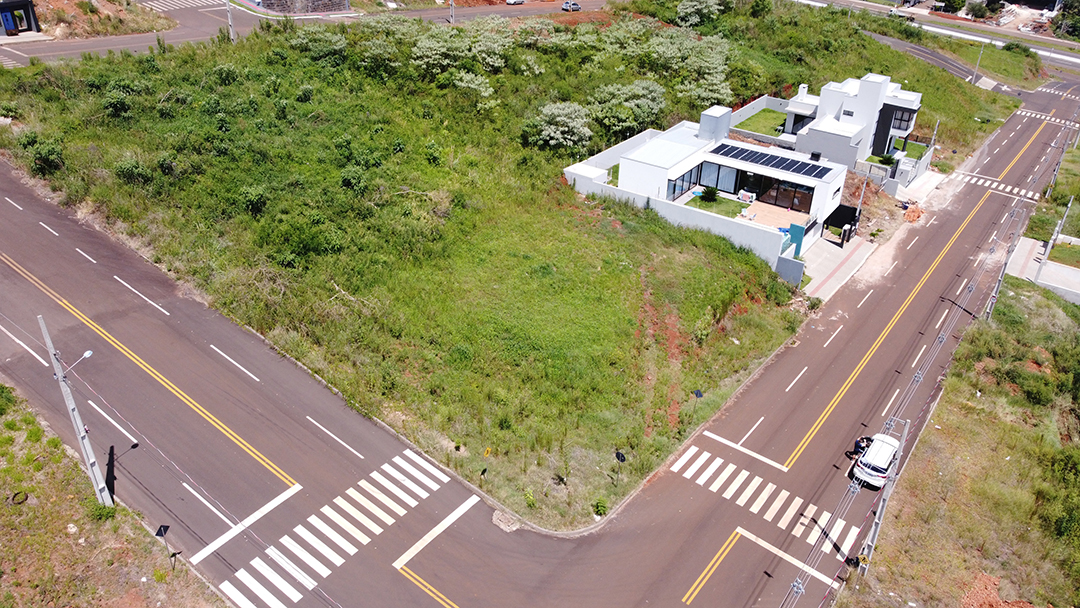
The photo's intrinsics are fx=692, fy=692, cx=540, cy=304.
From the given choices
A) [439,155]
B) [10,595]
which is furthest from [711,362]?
[10,595]

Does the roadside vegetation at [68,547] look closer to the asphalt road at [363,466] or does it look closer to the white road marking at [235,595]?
the white road marking at [235,595]

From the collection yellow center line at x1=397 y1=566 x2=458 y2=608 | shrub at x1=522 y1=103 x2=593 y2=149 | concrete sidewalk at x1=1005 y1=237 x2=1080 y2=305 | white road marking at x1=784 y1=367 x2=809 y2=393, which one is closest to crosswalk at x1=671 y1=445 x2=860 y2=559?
white road marking at x1=784 y1=367 x2=809 y2=393

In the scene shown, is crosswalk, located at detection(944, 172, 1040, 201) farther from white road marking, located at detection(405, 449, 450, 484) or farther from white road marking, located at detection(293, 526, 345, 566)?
white road marking, located at detection(293, 526, 345, 566)

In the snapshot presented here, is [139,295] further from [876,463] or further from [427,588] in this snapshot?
[876,463]

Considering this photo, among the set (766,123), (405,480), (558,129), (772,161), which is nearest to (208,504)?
(405,480)

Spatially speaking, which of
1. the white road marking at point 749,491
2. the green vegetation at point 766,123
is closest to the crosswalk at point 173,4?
the green vegetation at point 766,123
